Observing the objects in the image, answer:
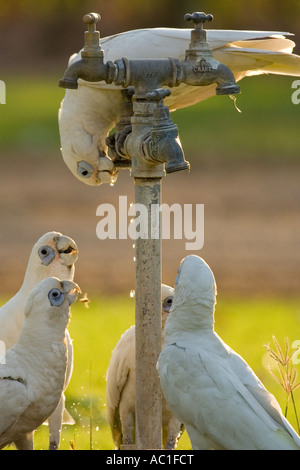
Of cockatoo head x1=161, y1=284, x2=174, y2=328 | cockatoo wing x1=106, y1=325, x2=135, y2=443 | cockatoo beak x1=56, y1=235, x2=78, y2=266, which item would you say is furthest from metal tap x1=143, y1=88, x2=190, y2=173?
cockatoo wing x1=106, y1=325, x2=135, y2=443

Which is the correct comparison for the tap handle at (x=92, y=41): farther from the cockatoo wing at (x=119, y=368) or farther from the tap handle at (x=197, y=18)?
the cockatoo wing at (x=119, y=368)

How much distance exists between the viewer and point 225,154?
44.9 feet

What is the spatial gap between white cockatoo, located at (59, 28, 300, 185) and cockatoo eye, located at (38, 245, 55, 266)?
17.7 inches

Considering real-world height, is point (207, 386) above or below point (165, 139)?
below

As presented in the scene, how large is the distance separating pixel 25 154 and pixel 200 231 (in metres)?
5.40

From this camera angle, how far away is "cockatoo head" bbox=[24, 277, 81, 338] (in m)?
3.42

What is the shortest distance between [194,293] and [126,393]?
1.00 meters

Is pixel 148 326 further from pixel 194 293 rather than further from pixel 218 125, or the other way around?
pixel 218 125

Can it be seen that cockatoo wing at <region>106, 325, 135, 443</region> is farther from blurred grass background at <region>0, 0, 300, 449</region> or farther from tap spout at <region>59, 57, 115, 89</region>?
tap spout at <region>59, 57, 115, 89</region>

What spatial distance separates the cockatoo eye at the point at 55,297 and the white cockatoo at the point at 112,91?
0.80 meters

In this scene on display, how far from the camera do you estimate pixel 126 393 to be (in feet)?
13.6

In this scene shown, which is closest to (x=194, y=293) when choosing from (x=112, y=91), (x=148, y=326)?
(x=148, y=326)

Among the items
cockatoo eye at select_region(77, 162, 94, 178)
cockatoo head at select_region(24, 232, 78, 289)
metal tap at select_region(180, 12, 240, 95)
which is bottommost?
cockatoo head at select_region(24, 232, 78, 289)

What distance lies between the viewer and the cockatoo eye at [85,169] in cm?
414
